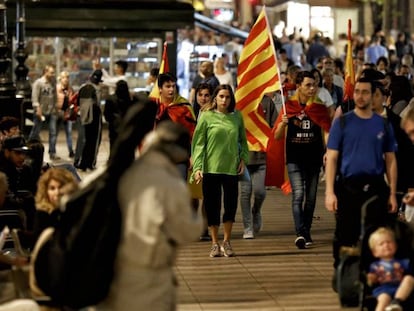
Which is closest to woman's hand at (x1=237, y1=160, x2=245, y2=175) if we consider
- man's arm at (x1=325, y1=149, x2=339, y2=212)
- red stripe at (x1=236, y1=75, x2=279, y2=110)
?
red stripe at (x1=236, y1=75, x2=279, y2=110)

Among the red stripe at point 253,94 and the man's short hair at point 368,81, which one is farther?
the red stripe at point 253,94

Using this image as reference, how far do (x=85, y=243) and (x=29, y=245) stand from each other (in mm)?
2209

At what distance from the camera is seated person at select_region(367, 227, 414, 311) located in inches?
400

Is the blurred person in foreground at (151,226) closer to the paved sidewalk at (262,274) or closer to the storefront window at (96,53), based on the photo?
the paved sidewalk at (262,274)

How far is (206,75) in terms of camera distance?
2153 cm

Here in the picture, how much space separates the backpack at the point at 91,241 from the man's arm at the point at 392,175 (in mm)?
3363

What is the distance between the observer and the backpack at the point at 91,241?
8.23 metres

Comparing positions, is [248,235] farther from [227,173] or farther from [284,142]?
[227,173]

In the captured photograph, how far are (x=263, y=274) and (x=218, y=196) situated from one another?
137 centimetres

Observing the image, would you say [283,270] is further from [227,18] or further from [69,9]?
[227,18]

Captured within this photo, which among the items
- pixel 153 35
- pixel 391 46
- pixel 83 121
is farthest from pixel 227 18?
pixel 83 121

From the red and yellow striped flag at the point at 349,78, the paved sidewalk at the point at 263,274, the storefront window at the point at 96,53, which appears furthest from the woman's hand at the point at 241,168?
the storefront window at the point at 96,53

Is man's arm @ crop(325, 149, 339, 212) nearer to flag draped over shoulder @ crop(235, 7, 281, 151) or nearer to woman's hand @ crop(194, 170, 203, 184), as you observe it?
woman's hand @ crop(194, 170, 203, 184)

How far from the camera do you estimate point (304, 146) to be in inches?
607
